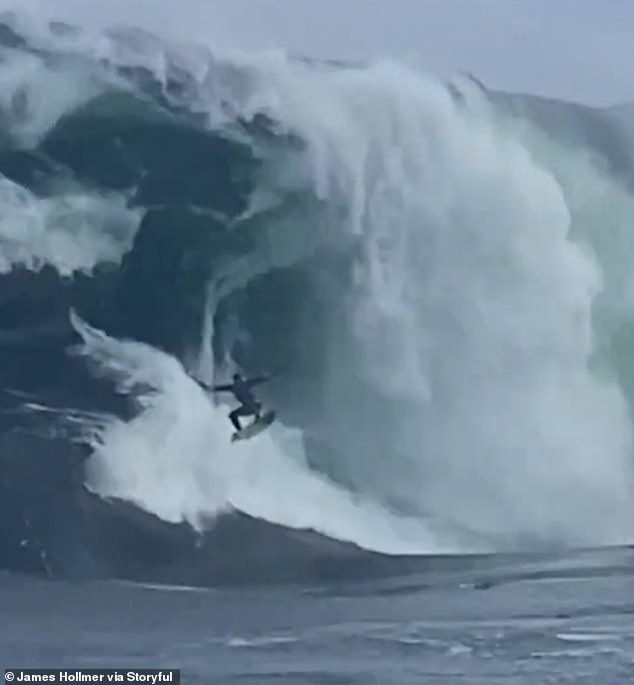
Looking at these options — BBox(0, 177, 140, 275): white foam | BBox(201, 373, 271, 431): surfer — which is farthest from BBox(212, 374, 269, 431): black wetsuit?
BBox(0, 177, 140, 275): white foam

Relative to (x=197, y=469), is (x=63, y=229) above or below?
above

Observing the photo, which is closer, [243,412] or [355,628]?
[355,628]

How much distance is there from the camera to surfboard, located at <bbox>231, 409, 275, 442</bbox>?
11453mm

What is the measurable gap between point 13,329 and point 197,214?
1.94 m

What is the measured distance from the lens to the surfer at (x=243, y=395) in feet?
37.9

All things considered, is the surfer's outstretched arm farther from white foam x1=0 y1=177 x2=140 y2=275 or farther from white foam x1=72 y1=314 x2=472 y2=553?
white foam x1=0 y1=177 x2=140 y2=275

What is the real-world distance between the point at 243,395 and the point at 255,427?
0.44 m

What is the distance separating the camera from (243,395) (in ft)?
39.2

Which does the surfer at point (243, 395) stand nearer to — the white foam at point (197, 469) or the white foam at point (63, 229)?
the white foam at point (197, 469)

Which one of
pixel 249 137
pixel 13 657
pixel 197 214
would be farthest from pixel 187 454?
pixel 13 657

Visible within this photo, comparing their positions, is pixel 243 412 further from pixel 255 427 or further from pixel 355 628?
pixel 355 628

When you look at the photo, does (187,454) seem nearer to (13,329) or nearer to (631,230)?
(13,329)

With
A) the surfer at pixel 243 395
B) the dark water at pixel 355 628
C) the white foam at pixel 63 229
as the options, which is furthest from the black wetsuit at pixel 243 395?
the dark water at pixel 355 628

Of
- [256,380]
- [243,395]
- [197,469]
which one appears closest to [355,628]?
[197,469]
